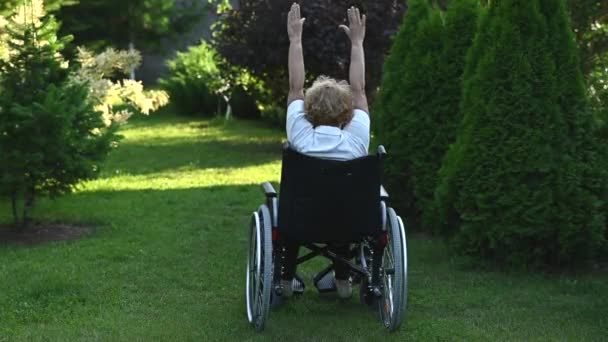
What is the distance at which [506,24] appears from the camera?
6297mm

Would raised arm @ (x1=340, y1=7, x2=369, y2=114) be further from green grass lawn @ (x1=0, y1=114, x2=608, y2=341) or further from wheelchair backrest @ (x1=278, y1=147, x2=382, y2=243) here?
green grass lawn @ (x1=0, y1=114, x2=608, y2=341)

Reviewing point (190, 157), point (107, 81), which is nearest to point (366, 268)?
point (107, 81)

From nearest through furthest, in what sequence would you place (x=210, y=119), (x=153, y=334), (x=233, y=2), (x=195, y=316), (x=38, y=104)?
(x=153, y=334)
(x=195, y=316)
(x=38, y=104)
(x=210, y=119)
(x=233, y=2)

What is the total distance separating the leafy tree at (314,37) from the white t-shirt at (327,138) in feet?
24.4

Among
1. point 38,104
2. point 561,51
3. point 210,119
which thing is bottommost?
point 210,119

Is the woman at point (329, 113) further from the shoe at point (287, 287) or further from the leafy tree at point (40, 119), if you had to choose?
the leafy tree at point (40, 119)

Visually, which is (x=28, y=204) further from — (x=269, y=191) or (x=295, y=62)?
(x=295, y=62)

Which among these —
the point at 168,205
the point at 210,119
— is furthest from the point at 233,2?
the point at 168,205

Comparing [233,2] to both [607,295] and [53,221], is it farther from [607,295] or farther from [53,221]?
[607,295]

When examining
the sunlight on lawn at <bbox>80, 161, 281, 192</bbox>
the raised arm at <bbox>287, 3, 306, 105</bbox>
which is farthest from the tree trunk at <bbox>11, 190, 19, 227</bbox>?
the raised arm at <bbox>287, 3, 306, 105</bbox>

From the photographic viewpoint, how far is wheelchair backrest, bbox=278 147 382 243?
4.90 metres

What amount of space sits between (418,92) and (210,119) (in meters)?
11.6

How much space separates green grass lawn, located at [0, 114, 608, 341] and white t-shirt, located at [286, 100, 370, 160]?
0.89 m

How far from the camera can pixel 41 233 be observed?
26.1 feet
